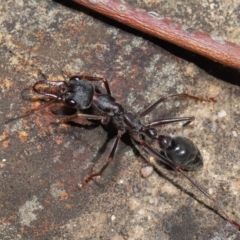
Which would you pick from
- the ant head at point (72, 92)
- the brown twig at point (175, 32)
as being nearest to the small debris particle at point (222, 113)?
the brown twig at point (175, 32)

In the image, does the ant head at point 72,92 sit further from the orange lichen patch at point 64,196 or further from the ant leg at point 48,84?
the orange lichen patch at point 64,196

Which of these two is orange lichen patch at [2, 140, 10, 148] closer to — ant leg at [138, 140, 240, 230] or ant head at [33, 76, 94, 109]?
ant head at [33, 76, 94, 109]

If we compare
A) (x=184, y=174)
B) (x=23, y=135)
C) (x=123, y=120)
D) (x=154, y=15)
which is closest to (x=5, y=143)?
(x=23, y=135)

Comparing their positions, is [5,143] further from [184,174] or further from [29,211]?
[184,174]

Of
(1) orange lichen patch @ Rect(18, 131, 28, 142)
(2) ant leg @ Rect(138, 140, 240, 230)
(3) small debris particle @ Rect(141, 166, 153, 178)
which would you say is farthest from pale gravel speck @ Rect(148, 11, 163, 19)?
(1) orange lichen patch @ Rect(18, 131, 28, 142)

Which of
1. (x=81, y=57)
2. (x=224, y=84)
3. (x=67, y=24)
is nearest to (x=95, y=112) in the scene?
(x=81, y=57)

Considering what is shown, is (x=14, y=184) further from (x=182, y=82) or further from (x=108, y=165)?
(x=182, y=82)

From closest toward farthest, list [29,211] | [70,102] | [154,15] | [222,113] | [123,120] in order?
[29,211] < [70,102] < [154,15] < [123,120] < [222,113]
